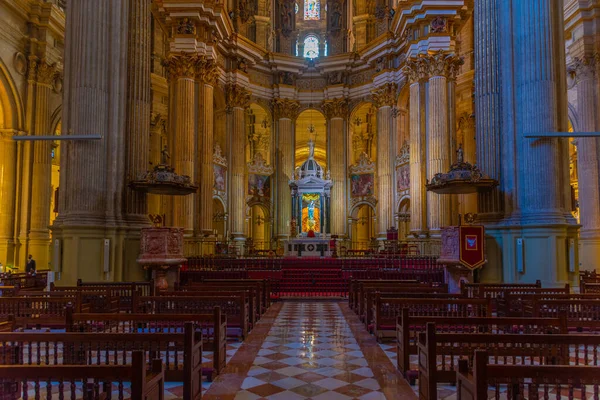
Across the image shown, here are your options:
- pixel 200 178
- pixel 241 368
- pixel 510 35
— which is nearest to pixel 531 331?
pixel 241 368

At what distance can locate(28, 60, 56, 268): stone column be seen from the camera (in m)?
22.1

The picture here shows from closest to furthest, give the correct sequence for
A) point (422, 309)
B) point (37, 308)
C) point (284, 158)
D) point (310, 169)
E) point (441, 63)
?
1. point (422, 309)
2. point (37, 308)
3. point (441, 63)
4. point (310, 169)
5. point (284, 158)

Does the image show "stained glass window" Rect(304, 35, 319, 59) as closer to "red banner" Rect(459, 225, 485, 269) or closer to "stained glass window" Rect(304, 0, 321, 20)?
"stained glass window" Rect(304, 0, 321, 20)

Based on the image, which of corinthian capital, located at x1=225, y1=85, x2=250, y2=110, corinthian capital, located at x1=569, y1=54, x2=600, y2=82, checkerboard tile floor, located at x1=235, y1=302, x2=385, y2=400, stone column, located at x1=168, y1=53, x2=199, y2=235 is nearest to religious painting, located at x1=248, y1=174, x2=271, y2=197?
corinthian capital, located at x1=225, y1=85, x2=250, y2=110

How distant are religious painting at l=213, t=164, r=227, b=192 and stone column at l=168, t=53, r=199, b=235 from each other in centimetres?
256

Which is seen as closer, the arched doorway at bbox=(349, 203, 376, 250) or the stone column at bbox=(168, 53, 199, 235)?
the stone column at bbox=(168, 53, 199, 235)

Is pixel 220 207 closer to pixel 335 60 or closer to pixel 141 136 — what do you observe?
pixel 335 60

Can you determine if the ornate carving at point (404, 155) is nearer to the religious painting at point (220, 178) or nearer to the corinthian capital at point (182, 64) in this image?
the religious painting at point (220, 178)

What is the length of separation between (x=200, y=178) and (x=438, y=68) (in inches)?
478

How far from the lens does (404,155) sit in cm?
2641

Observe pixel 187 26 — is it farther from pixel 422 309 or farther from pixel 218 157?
pixel 422 309

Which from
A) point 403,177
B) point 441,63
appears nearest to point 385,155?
point 403,177

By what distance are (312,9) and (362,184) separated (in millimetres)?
12701

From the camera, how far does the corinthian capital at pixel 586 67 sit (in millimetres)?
20016
